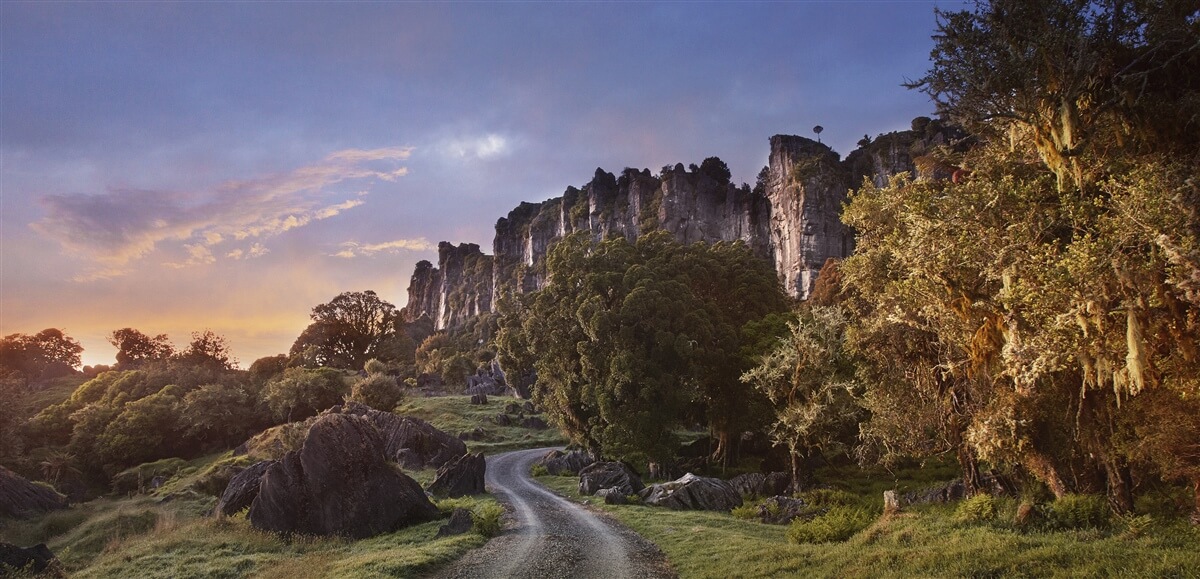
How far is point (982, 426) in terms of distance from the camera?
591 inches

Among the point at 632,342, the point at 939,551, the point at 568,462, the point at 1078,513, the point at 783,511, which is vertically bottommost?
the point at 568,462

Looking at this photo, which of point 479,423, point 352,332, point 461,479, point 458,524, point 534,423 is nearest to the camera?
point 458,524

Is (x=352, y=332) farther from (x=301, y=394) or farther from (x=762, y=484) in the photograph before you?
(x=762, y=484)

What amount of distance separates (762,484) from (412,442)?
26.4 meters

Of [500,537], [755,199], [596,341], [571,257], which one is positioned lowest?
[500,537]

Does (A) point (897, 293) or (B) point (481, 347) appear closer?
(A) point (897, 293)

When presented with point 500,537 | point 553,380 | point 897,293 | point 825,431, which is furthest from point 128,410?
point 897,293

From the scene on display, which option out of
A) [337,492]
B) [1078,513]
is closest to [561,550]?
[337,492]

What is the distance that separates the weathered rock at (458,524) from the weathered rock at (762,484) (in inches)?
580

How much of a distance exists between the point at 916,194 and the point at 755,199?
115m

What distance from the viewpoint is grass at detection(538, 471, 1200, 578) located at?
11.6 metres

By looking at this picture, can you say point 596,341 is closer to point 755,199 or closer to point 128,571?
point 128,571

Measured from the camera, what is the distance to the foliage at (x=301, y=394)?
62.2 meters

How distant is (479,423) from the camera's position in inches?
2495
